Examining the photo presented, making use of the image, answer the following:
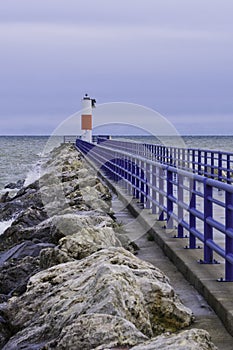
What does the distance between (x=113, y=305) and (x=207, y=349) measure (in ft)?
3.47

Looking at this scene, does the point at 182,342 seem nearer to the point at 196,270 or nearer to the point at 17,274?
the point at 196,270

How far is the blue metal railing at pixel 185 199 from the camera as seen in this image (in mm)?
7430

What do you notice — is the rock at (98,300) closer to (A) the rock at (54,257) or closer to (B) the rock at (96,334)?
(B) the rock at (96,334)

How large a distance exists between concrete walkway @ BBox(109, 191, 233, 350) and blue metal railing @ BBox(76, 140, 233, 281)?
8.2 inches

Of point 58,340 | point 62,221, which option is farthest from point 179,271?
point 58,340

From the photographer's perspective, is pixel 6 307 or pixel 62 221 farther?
pixel 62 221

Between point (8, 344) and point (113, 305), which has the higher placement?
point (113, 305)

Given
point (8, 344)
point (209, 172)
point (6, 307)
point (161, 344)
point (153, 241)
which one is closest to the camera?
point (161, 344)

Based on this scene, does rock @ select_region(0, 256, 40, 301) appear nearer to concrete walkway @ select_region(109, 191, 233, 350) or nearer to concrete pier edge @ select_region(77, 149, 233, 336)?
concrete walkway @ select_region(109, 191, 233, 350)

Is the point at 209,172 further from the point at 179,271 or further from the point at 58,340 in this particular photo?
the point at 58,340

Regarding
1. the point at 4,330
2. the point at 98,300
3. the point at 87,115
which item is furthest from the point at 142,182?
the point at 87,115

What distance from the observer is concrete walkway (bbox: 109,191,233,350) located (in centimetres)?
631

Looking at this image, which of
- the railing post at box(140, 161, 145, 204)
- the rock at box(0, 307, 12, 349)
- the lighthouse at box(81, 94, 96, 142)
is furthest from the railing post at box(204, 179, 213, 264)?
the lighthouse at box(81, 94, 96, 142)

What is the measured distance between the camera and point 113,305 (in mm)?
5496
